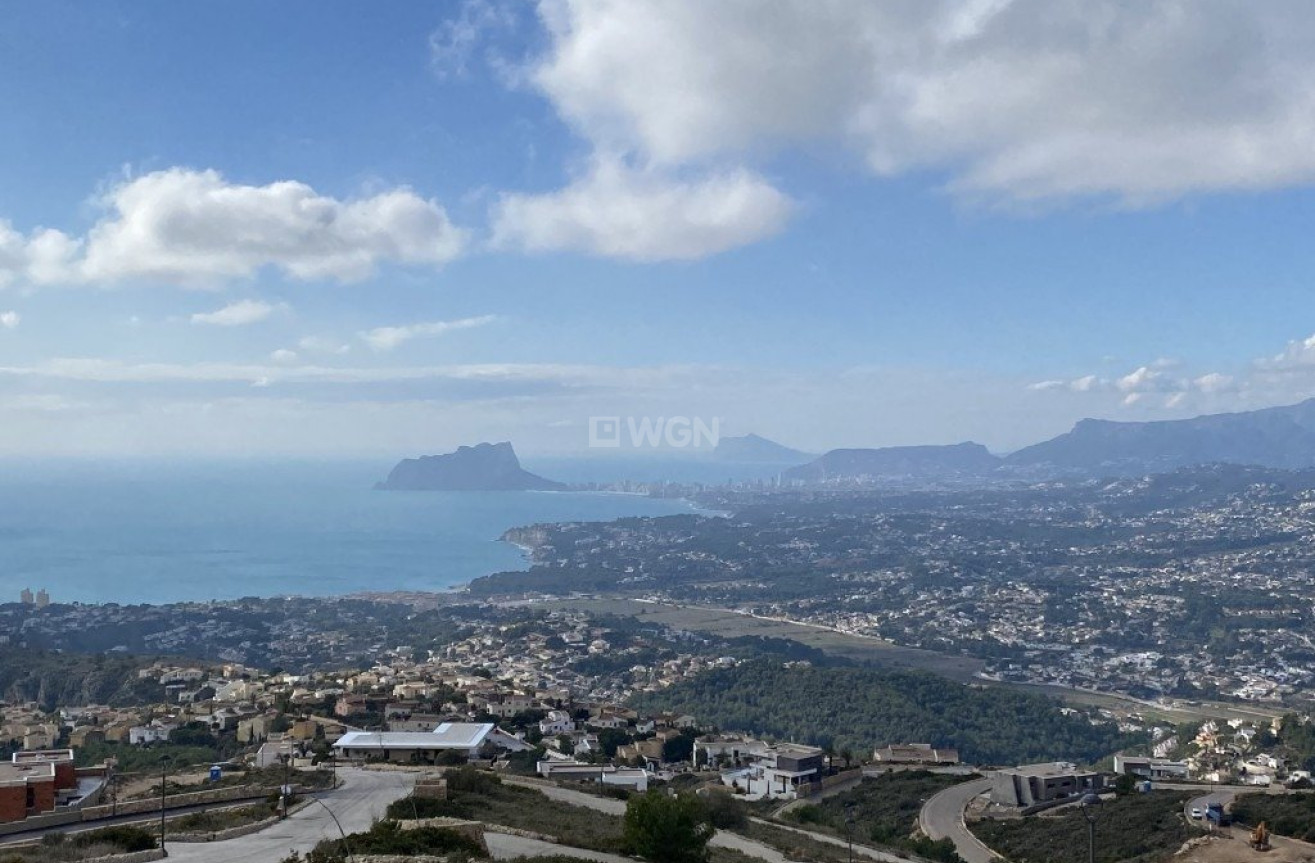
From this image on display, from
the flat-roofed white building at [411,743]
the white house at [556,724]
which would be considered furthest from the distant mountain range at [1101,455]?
the flat-roofed white building at [411,743]

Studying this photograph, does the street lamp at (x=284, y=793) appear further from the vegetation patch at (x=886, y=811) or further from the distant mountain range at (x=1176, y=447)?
the distant mountain range at (x=1176, y=447)

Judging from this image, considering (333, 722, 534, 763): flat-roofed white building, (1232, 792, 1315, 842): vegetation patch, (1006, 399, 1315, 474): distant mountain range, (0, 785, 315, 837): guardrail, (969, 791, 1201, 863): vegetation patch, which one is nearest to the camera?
(0, 785, 315, 837): guardrail

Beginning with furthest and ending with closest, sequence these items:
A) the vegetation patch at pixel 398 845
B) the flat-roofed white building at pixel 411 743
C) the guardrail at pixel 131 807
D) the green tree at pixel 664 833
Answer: the flat-roofed white building at pixel 411 743 → the guardrail at pixel 131 807 → the green tree at pixel 664 833 → the vegetation patch at pixel 398 845

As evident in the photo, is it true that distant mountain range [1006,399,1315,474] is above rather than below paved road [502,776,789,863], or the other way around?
above

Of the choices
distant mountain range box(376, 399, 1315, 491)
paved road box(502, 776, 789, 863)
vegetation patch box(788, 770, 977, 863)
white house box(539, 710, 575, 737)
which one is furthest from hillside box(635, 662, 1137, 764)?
distant mountain range box(376, 399, 1315, 491)

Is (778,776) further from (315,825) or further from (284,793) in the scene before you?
(315,825)

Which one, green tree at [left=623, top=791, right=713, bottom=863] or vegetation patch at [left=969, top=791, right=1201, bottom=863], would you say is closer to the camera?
green tree at [left=623, top=791, right=713, bottom=863]

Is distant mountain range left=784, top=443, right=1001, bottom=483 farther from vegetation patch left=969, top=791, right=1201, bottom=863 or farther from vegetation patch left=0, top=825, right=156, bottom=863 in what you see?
vegetation patch left=0, top=825, right=156, bottom=863
